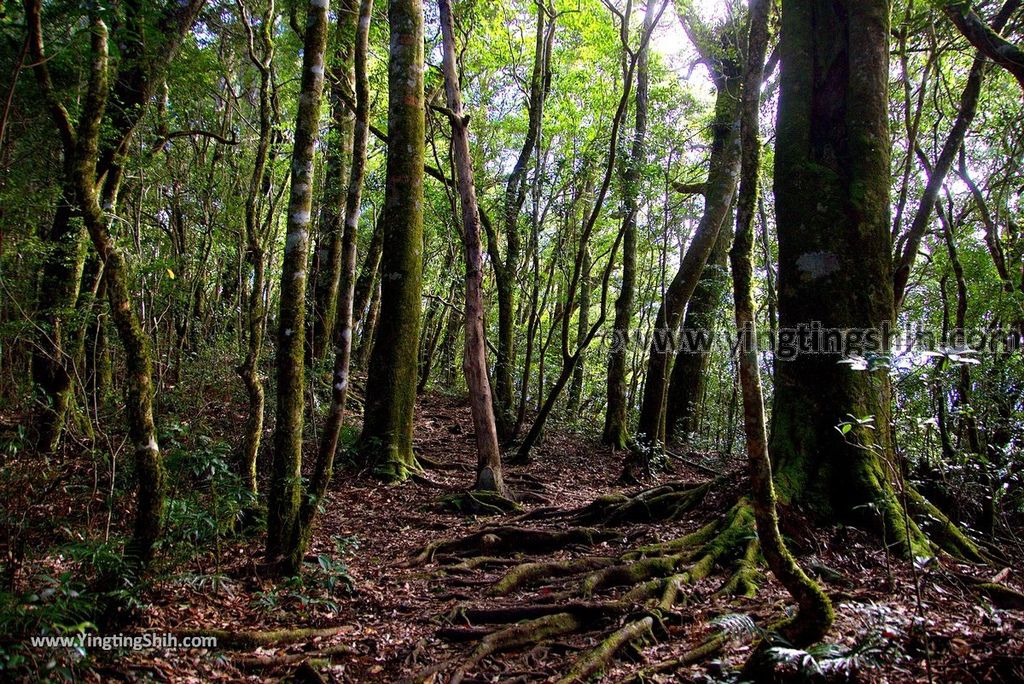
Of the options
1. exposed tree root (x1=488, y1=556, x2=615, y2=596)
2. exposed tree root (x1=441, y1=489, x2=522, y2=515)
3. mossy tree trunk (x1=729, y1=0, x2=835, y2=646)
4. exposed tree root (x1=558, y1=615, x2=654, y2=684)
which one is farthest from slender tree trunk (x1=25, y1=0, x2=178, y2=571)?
exposed tree root (x1=441, y1=489, x2=522, y2=515)

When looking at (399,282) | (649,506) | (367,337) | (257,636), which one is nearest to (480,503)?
(649,506)

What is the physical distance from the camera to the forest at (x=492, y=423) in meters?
3.68

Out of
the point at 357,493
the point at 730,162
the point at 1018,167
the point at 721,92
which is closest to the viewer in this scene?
the point at 357,493

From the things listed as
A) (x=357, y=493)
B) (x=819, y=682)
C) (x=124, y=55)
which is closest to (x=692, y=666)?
(x=819, y=682)

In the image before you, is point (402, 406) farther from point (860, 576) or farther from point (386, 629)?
point (860, 576)

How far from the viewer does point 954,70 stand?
512 inches

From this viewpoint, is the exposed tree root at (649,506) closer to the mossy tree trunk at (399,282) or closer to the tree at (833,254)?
the tree at (833,254)

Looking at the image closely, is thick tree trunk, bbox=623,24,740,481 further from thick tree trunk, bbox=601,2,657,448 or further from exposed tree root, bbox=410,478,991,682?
exposed tree root, bbox=410,478,991,682

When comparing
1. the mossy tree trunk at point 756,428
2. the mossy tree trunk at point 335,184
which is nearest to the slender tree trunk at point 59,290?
the mossy tree trunk at point 335,184

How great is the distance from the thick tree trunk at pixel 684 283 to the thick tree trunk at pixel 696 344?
7.60 ft

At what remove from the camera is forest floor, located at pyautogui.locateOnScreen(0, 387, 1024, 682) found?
9.82 feet

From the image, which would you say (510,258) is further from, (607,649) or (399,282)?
(607,649)

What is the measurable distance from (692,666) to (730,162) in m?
8.69

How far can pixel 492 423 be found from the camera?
28.8 feet
